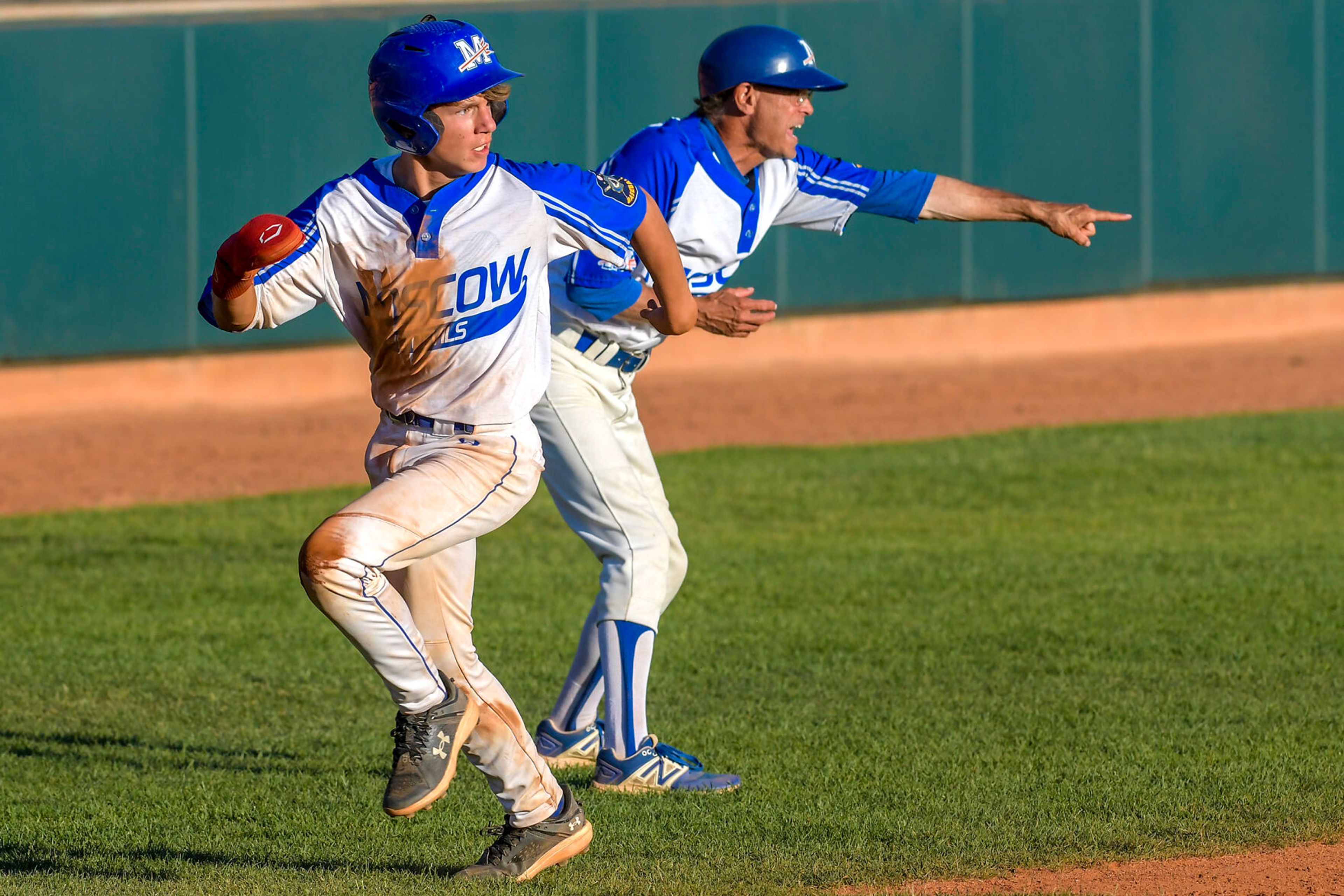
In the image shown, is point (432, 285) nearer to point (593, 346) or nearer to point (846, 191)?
point (593, 346)

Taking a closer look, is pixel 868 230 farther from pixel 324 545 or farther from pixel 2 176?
pixel 324 545

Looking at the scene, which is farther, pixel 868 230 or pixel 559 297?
pixel 868 230

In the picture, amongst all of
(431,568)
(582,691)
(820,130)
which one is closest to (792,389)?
(820,130)

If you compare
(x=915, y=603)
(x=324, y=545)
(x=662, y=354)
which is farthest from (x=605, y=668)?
(x=662, y=354)

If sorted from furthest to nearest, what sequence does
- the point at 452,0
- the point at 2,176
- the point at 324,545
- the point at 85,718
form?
the point at 452,0 < the point at 2,176 < the point at 85,718 < the point at 324,545

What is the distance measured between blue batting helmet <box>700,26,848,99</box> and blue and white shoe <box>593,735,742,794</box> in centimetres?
205

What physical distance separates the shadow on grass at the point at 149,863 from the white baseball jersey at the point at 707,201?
170cm

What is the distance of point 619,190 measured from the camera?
4918mm

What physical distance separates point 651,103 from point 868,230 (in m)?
2.38

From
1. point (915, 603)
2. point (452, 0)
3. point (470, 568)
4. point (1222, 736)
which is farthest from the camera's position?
point (452, 0)

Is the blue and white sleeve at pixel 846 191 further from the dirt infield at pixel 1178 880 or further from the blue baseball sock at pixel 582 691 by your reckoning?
the dirt infield at pixel 1178 880

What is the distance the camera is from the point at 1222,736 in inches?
252

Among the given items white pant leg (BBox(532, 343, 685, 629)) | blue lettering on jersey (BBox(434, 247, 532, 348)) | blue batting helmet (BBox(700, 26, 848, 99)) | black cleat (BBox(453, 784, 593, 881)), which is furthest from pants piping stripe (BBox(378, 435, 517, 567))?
blue batting helmet (BBox(700, 26, 848, 99))

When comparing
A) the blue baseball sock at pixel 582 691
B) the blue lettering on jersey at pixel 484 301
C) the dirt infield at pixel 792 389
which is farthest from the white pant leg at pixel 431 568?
the dirt infield at pixel 792 389
